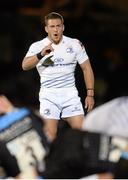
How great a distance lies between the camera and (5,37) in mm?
1875

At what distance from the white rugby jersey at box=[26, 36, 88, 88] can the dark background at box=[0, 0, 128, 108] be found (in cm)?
7

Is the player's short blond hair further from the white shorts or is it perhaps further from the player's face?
the white shorts

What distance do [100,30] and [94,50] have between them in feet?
0.29

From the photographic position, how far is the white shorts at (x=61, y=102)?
1738 mm

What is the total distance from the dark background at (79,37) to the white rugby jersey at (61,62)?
7 centimetres

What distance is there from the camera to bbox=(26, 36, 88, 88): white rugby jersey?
1717mm

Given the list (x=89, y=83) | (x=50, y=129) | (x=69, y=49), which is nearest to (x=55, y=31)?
(x=69, y=49)

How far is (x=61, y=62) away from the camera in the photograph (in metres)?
1.72

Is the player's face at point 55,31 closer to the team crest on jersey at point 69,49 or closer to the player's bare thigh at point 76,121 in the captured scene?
the team crest on jersey at point 69,49

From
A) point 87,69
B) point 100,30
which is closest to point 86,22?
point 100,30

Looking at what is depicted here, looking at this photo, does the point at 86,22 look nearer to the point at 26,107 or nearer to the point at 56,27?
the point at 56,27

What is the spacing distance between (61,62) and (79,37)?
0.13 m

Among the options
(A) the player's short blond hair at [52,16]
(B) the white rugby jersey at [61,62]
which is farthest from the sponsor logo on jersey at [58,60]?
(A) the player's short blond hair at [52,16]

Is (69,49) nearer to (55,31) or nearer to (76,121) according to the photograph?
(55,31)
